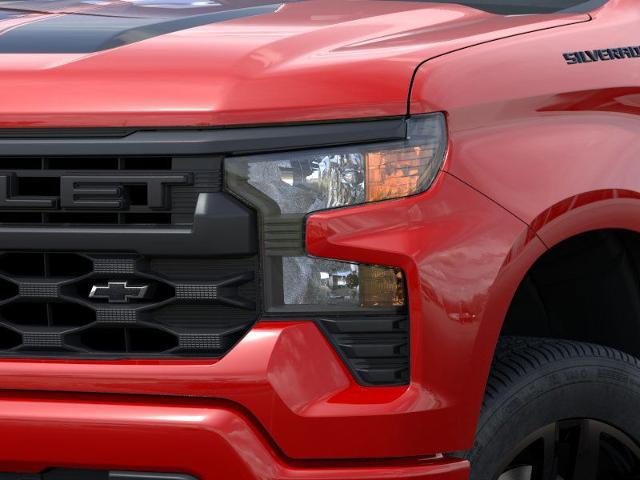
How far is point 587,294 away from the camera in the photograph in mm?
3033

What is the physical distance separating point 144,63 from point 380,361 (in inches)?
29.3

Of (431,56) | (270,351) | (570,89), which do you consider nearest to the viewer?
(270,351)

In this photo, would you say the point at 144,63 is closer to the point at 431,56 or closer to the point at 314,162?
the point at 314,162

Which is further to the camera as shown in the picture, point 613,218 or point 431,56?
point 613,218

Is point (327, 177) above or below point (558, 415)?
above

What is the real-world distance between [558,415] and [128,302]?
0.97 meters

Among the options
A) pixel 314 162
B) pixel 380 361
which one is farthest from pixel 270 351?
pixel 314 162

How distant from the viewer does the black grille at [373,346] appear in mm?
2408

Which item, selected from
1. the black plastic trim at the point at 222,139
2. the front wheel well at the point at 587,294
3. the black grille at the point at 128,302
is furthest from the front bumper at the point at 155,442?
the front wheel well at the point at 587,294

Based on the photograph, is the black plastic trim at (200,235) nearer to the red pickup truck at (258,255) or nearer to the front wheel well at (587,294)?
the red pickup truck at (258,255)

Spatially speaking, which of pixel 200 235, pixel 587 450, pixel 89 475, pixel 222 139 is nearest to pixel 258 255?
pixel 200 235

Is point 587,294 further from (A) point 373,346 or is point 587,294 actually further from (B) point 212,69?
(B) point 212,69

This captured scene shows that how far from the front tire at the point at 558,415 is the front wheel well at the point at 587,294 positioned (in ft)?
0.46

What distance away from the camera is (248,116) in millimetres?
2389
